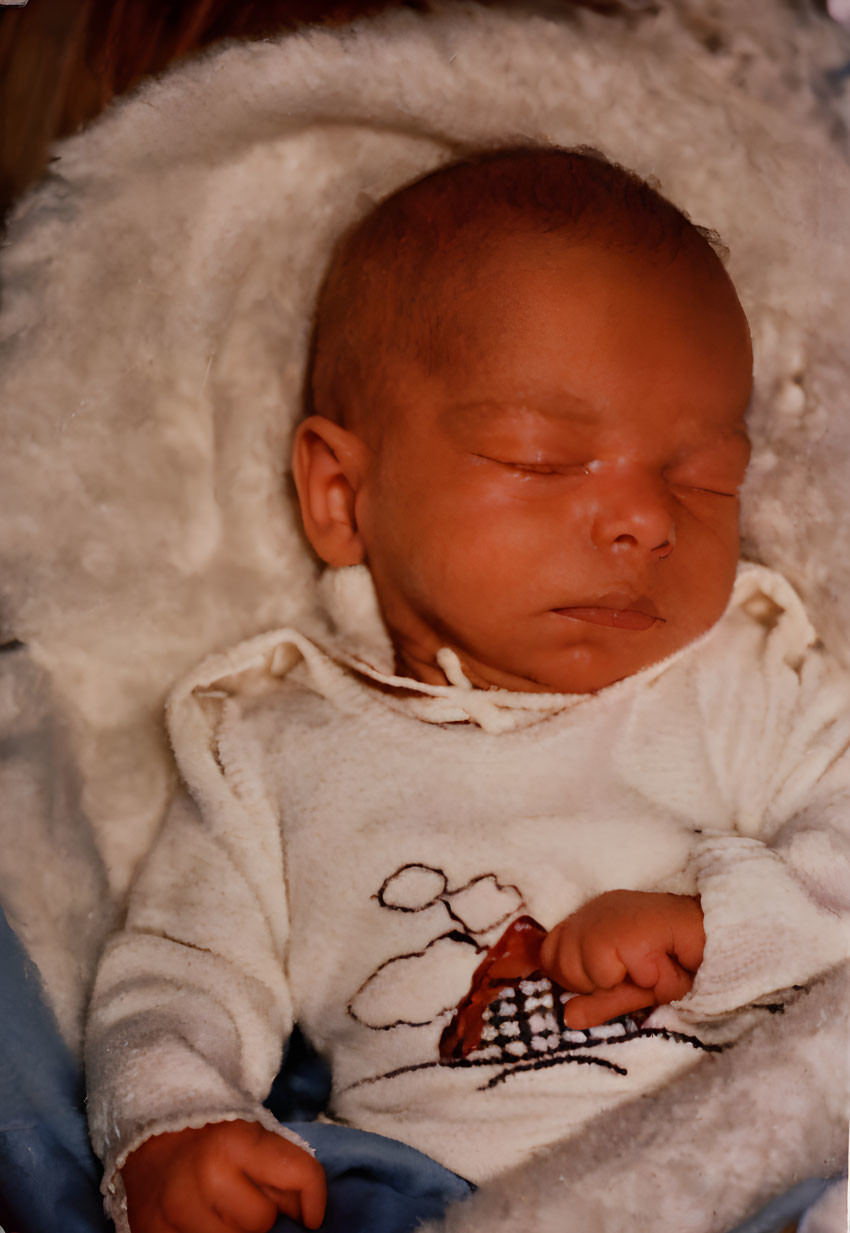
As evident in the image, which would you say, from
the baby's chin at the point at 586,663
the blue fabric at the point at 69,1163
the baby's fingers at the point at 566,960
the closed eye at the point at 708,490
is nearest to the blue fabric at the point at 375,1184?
the blue fabric at the point at 69,1163

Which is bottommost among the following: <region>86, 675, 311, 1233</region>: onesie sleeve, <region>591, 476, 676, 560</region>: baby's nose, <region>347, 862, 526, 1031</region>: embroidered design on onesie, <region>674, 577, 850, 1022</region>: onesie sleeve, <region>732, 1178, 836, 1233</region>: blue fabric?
<region>86, 675, 311, 1233</region>: onesie sleeve

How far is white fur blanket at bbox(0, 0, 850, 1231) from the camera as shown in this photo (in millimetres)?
638

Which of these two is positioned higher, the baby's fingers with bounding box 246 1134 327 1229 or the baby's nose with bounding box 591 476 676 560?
the baby's nose with bounding box 591 476 676 560

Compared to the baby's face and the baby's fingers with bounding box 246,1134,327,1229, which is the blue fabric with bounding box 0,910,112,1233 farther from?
the baby's face

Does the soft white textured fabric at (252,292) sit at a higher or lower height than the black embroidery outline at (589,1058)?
higher

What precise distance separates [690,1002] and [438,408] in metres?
0.32

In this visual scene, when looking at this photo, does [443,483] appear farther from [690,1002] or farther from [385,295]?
[690,1002]

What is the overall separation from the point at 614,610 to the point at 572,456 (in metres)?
0.08

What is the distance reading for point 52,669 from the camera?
2.23 ft

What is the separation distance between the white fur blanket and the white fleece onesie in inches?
1.4

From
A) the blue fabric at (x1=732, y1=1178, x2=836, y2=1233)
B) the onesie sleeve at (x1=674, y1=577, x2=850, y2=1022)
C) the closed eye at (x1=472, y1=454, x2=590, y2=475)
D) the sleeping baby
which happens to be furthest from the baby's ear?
the blue fabric at (x1=732, y1=1178, x2=836, y2=1233)

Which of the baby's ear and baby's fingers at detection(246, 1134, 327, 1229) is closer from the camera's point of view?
baby's fingers at detection(246, 1134, 327, 1229)

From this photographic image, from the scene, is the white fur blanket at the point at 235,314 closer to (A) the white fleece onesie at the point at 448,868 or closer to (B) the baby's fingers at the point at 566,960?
(A) the white fleece onesie at the point at 448,868

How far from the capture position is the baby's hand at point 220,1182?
21.1 inches
